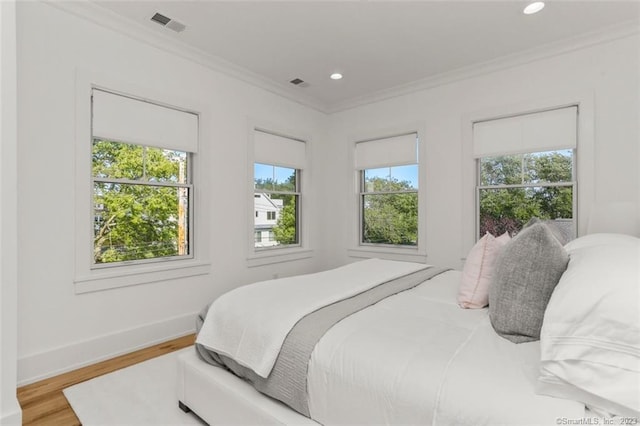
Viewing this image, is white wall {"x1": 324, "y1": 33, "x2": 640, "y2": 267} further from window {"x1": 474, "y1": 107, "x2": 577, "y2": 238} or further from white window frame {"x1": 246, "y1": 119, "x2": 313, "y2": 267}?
white window frame {"x1": 246, "y1": 119, "x2": 313, "y2": 267}

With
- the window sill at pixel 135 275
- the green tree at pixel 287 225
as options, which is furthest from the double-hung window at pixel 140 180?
the green tree at pixel 287 225

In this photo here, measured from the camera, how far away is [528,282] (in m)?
1.26

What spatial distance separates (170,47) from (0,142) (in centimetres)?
178

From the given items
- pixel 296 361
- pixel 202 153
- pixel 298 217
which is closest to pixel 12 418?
pixel 296 361

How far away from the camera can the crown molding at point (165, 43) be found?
2514 millimetres

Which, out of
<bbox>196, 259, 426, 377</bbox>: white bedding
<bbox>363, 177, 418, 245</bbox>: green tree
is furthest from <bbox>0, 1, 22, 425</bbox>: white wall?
<bbox>363, 177, 418, 245</bbox>: green tree

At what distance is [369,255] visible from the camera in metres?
4.42

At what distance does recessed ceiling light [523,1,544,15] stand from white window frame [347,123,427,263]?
1506 millimetres

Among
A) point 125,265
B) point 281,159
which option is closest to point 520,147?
point 281,159

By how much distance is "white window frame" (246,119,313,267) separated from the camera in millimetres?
3771

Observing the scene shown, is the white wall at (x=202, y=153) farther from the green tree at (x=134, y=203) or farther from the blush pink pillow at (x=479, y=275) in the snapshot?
the blush pink pillow at (x=479, y=275)

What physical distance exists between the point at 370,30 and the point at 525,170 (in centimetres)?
208

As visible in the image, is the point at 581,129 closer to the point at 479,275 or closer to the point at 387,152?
the point at 387,152

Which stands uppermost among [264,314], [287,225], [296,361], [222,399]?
[287,225]
